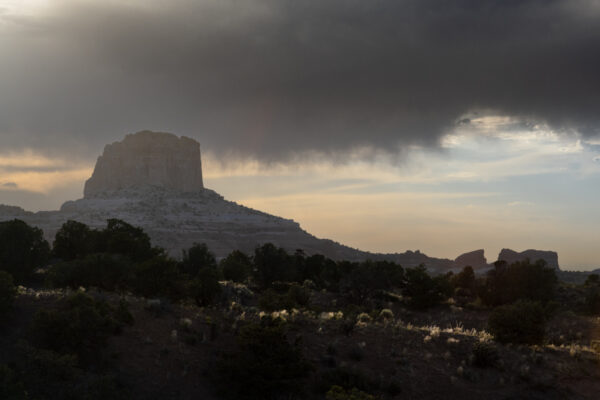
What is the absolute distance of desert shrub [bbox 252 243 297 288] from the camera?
62219 mm

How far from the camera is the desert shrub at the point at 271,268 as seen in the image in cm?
6222

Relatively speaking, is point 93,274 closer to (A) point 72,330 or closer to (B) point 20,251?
(B) point 20,251

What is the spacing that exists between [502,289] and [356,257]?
123884 mm

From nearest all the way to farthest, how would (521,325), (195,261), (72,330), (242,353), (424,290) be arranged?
(72,330)
(242,353)
(521,325)
(424,290)
(195,261)

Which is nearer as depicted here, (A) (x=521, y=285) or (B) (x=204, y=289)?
(B) (x=204, y=289)

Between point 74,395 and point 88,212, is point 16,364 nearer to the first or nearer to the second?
point 74,395

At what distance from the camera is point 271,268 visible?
63.0 m

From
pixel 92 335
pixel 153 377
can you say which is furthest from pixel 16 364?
pixel 153 377

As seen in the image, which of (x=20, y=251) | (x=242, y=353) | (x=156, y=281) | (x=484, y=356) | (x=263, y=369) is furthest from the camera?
(x=20, y=251)

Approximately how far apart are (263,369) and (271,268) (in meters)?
42.6

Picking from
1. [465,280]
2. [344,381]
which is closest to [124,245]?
[344,381]

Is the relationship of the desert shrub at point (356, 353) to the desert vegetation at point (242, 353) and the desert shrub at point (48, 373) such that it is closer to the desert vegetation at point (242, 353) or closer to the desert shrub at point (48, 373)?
the desert vegetation at point (242, 353)

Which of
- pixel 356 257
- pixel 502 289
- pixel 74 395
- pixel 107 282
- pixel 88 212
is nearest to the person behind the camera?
pixel 74 395

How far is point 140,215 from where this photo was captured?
188 m
